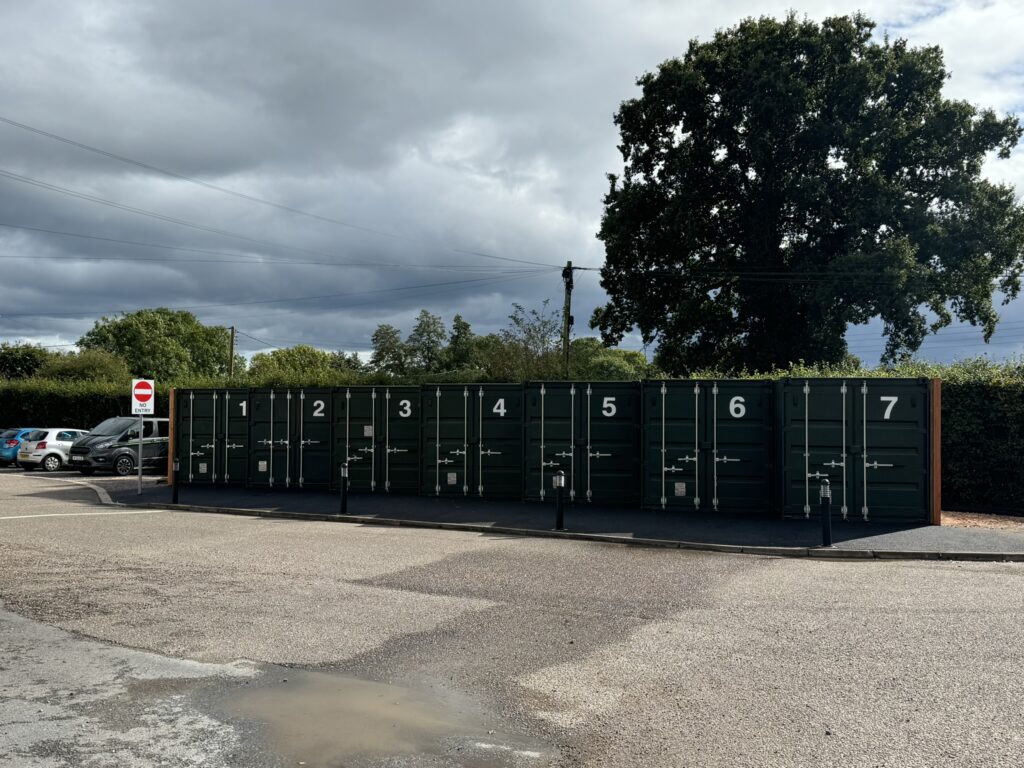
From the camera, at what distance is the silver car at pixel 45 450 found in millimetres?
29734

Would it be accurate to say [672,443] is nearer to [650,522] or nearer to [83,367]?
[650,522]

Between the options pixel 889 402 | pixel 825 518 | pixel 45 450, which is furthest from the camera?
pixel 45 450

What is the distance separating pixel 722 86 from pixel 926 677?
3022 cm

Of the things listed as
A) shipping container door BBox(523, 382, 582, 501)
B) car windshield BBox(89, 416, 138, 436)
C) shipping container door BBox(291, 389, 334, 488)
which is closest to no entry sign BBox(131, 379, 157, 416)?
shipping container door BBox(291, 389, 334, 488)

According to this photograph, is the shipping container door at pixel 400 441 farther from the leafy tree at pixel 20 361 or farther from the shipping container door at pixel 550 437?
the leafy tree at pixel 20 361

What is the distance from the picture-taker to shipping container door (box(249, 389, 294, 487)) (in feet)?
66.4

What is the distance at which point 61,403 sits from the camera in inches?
1501

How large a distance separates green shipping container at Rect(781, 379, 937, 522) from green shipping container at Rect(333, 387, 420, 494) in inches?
322

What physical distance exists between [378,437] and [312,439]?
1.94 meters

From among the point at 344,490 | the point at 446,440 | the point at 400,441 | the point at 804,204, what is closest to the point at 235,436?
the point at 400,441

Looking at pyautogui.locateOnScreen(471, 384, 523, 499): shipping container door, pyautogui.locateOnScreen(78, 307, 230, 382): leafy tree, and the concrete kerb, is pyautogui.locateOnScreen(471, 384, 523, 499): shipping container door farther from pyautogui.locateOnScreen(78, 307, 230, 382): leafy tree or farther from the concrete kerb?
pyautogui.locateOnScreen(78, 307, 230, 382): leafy tree

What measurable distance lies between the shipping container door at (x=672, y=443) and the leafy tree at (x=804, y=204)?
15.8 meters

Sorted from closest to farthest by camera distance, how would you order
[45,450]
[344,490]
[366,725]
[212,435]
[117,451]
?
[366,725]
[344,490]
[212,435]
[117,451]
[45,450]

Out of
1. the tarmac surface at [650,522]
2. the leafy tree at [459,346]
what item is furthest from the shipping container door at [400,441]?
the leafy tree at [459,346]
